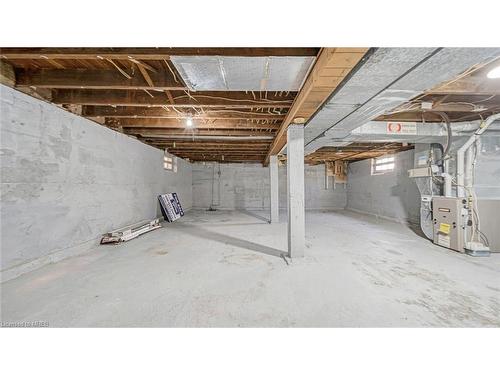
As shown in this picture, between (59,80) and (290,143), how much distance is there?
2871 mm

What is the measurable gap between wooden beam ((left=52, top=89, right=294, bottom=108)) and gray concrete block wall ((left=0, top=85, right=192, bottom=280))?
1.10ft

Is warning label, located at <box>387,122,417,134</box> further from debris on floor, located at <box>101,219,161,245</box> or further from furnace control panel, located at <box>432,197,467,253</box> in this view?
debris on floor, located at <box>101,219,161,245</box>

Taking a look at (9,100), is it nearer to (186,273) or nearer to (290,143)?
(186,273)

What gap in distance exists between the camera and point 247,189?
8.80 metres

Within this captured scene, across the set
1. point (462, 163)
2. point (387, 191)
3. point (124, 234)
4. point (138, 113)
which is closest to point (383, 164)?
point (387, 191)

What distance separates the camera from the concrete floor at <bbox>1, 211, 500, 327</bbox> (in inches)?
58.7

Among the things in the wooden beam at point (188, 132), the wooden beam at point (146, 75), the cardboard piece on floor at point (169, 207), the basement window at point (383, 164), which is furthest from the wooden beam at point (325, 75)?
the basement window at point (383, 164)

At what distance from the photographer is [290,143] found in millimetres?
2990

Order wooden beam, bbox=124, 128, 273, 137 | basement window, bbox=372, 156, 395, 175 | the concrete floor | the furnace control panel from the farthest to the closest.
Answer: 1. basement window, bbox=372, 156, 395, 175
2. wooden beam, bbox=124, 128, 273, 137
3. the furnace control panel
4. the concrete floor

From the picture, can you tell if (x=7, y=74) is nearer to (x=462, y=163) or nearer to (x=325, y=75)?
(x=325, y=75)

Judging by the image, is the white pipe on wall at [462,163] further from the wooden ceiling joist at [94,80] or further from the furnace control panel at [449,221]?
the wooden ceiling joist at [94,80]

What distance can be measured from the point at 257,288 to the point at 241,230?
269 centimetres

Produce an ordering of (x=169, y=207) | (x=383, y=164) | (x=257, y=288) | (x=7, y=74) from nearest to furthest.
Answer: (x=257, y=288), (x=7, y=74), (x=169, y=207), (x=383, y=164)

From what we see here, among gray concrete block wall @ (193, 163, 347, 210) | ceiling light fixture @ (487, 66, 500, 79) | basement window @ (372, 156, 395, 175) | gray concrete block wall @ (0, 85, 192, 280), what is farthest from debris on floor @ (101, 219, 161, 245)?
basement window @ (372, 156, 395, 175)
